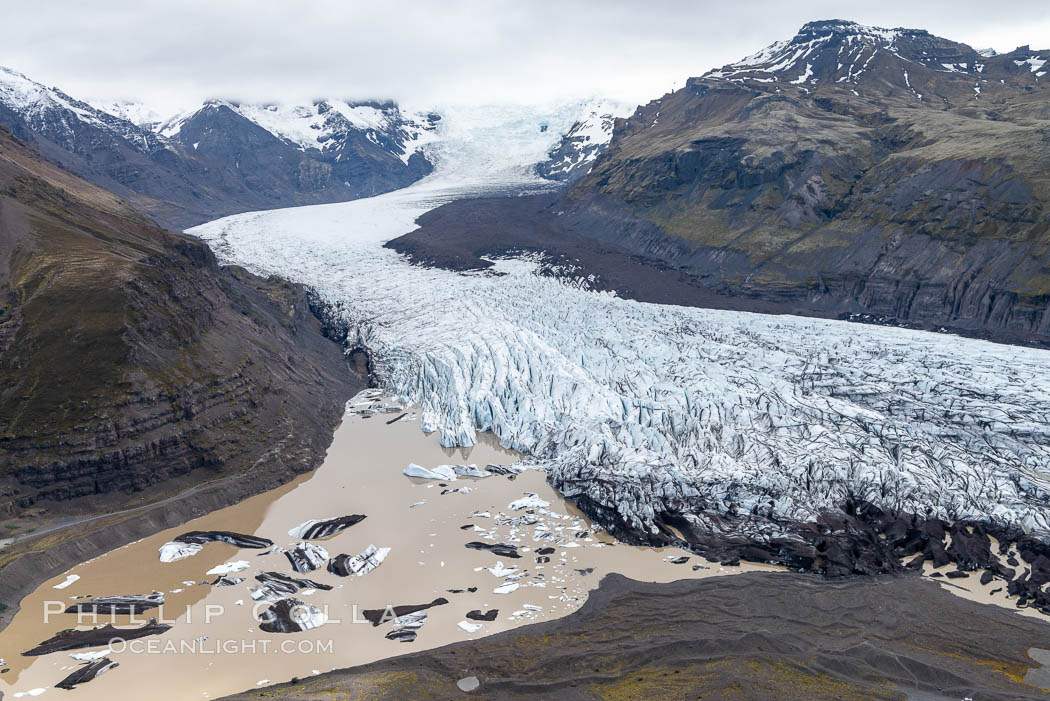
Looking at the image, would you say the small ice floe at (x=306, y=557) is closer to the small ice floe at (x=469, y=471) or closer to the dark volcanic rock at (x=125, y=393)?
the dark volcanic rock at (x=125, y=393)

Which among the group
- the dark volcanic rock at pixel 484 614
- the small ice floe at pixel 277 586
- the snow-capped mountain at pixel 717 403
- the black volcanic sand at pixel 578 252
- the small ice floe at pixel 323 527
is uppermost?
the black volcanic sand at pixel 578 252

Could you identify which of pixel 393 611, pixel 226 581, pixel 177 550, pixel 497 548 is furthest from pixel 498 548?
pixel 177 550

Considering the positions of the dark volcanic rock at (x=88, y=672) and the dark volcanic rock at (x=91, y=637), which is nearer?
the dark volcanic rock at (x=88, y=672)

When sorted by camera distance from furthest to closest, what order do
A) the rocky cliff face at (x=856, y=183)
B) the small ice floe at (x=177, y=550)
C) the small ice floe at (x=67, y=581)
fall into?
1. the rocky cliff face at (x=856, y=183)
2. the small ice floe at (x=177, y=550)
3. the small ice floe at (x=67, y=581)

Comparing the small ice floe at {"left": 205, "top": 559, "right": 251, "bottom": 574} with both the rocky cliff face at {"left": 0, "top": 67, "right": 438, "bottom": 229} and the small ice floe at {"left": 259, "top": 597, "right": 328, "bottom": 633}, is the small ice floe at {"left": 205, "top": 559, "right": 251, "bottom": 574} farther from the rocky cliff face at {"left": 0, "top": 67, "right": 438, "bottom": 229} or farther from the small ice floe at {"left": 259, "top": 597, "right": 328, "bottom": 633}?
the rocky cliff face at {"left": 0, "top": 67, "right": 438, "bottom": 229}

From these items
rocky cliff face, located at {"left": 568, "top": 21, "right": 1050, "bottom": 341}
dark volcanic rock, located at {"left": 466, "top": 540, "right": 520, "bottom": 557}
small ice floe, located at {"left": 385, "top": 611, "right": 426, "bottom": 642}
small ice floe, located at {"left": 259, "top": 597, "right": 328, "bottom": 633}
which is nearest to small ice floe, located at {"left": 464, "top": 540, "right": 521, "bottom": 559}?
dark volcanic rock, located at {"left": 466, "top": 540, "right": 520, "bottom": 557}

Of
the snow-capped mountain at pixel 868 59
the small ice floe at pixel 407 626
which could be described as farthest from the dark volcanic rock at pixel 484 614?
the snow-capped mountain at pixel 868 59
